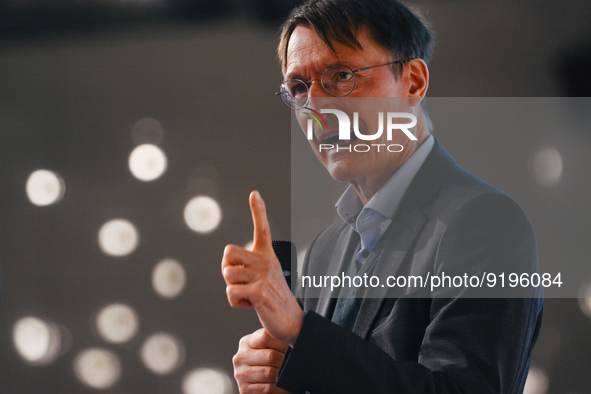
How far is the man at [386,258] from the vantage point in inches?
31.5

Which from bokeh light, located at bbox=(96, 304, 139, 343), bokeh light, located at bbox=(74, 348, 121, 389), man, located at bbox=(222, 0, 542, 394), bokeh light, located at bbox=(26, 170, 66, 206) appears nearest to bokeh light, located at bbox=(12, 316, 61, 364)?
bokeh light, located at bbox=(74, 348, 121, 389)

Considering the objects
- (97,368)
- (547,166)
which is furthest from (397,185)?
(97,368)

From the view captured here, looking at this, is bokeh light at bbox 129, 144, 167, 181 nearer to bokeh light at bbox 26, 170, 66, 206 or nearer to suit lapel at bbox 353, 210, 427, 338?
bokeh light at bbox 26, 170, 66, 206

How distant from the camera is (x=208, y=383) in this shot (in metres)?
2.16

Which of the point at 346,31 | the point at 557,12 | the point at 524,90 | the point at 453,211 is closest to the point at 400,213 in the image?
the point at 453,211

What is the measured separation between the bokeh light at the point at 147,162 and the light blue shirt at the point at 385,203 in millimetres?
1364

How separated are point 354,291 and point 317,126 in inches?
20.9

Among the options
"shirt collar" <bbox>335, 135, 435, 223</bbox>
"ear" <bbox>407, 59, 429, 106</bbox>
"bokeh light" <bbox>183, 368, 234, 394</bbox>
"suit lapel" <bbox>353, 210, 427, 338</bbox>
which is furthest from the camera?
"bokeh light" <bbox>183, 368, 234, 394</bbox>

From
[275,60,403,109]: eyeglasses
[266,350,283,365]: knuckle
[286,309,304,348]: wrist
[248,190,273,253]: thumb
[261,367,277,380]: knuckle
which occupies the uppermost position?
[275,60,403,109]: eyeglasses

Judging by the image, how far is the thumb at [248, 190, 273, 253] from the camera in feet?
2.85

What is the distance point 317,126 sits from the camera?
1372mm

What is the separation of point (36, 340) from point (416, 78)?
2221 mm

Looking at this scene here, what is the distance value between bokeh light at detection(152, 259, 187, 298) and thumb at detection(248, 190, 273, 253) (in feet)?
4.81

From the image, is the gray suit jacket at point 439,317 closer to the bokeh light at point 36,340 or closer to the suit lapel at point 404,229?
the suit lapel at point 404,229
